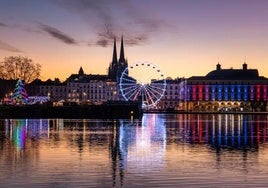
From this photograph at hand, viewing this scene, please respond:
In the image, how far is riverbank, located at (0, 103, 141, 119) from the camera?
366 ft

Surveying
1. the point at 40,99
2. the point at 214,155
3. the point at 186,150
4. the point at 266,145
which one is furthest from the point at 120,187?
the point at 40,99

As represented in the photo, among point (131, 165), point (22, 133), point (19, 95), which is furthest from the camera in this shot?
point (19, 95)

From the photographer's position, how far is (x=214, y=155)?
3188cm

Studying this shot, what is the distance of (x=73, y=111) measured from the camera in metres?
123

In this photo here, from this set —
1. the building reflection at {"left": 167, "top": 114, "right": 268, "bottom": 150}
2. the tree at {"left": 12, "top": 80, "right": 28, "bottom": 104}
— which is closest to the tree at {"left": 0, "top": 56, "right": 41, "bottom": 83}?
the tree at {"left": 12, "top": 80, "right": 28, "bottom": 104}

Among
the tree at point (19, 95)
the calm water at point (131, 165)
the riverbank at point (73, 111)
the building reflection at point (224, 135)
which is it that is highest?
the tree at point (19, 95)

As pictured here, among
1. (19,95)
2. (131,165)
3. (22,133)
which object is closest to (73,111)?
(19,95)

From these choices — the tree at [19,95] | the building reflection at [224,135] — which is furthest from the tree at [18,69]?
the building reflection at [224,135]

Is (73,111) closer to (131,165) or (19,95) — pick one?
(19,95)

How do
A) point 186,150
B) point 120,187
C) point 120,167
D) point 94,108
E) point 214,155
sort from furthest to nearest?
1. point 94,108
2. point 186,150
3. point 214,155
4. point 120,167
5. point 120,187

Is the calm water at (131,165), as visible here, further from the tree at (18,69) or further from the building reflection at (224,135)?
the tree at (18,69)

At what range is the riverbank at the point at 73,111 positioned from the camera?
11162 cm

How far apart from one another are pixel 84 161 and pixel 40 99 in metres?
146

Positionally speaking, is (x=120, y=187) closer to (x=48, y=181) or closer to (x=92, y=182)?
(x=92, y=182)
